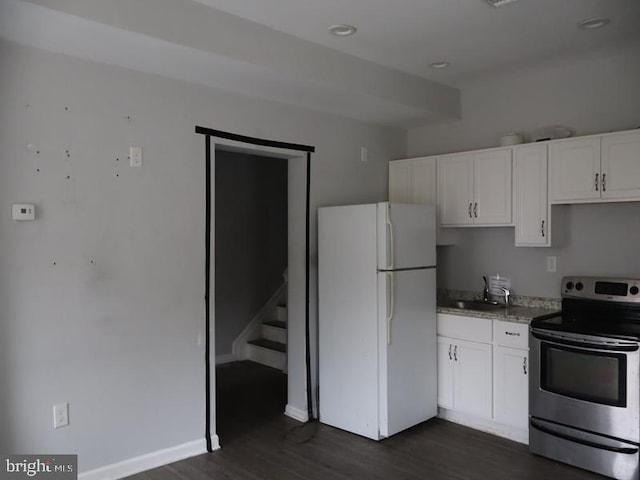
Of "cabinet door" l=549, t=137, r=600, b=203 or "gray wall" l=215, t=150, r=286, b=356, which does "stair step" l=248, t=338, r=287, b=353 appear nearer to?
"gray wall" l=215, t=150, r=286, b=356

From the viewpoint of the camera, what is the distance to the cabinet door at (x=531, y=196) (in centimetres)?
381

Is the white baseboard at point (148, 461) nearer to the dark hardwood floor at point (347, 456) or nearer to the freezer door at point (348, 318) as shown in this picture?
the dark hardwood floor at point (347, 456)

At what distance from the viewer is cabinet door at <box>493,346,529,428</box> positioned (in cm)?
362

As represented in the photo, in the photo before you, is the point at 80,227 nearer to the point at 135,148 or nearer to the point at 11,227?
the point at 11,227

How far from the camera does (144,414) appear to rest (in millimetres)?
3252

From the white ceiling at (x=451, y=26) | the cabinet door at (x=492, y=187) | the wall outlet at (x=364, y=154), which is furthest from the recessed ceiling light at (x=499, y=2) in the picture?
the wall outlet at (x=364, y=154)

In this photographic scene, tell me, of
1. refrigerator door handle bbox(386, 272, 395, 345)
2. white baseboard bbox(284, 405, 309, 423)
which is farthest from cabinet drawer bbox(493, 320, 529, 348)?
white baseboard bbox(284, 405, 309, 423)

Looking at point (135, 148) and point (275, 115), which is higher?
point (275, 115)

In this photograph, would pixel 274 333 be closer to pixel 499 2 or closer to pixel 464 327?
A: pixel 464 327

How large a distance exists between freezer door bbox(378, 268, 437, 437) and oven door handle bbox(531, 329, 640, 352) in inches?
32.1

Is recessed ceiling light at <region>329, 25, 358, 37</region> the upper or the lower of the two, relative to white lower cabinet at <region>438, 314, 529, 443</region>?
upper

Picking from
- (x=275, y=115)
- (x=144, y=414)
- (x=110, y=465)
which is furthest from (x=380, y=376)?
(x=275, y=115)

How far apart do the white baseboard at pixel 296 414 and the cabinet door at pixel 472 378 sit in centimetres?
115

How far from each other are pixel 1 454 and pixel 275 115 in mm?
2686
